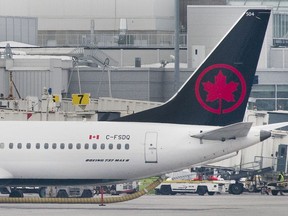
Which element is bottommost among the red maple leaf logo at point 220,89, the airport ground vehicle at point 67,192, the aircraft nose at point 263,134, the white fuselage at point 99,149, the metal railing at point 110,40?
the airport ground vehicle at point 67,192

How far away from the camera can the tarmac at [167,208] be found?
246 ft

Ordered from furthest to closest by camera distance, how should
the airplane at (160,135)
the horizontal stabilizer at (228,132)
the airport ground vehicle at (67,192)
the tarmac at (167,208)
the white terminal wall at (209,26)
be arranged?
the white terminal wall at (209,26)
the airport ground vehicle at (67,192)
the airplane at (160,135)
the horizontal stabilizer at (228,132)
the tarmac at (167,208)

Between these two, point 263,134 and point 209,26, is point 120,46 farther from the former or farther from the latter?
point 263,134

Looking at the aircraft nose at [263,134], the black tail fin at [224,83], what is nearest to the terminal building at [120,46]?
the black tail fin at [224,83]

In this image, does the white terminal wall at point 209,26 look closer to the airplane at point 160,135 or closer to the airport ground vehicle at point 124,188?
the airport ground vehicle at point 124,188

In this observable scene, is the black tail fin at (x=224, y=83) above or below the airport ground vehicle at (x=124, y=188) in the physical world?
above

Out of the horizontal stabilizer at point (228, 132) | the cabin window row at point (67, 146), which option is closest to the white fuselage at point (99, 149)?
the cabin window row at point (67, 146)

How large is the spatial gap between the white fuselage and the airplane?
0.14ft

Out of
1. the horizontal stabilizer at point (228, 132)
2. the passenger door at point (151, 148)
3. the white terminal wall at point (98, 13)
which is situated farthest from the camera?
the white terminal wall at point (98, 13)

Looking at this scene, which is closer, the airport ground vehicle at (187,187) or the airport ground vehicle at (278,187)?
the airport ground vehicle at (187,187)

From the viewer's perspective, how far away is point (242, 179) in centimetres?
10656

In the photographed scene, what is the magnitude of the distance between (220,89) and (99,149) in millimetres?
6056

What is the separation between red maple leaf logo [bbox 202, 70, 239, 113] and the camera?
80.4 meters

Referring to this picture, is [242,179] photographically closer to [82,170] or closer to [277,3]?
[82,170]
